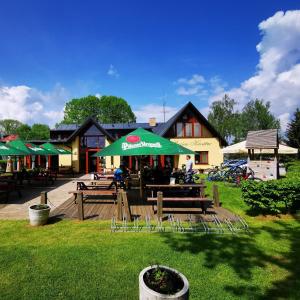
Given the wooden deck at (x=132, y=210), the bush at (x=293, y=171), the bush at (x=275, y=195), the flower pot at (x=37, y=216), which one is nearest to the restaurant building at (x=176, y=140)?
the bush at (x=293, y=171)

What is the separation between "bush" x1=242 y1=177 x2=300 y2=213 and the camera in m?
8.06

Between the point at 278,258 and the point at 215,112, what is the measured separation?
51117 mm

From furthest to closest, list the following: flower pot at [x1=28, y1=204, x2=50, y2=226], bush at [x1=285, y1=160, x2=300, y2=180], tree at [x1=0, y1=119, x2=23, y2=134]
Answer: tree at [x1=0, y1=119, x2=23, y2=134] → bush at [x1=285, y1=160, x2=300, y2=180] → flower pot at [x1=28, y1=204, x2=50, y2=226]

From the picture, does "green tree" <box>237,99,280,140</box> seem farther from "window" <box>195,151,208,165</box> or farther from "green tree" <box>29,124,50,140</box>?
"green tree" <box>29,124,50,140</box>

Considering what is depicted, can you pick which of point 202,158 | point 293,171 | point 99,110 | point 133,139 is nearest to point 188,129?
point 202,158

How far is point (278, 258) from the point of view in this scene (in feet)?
17.3

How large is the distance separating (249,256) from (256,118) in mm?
→ 52474

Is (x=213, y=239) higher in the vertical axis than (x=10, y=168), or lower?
lower

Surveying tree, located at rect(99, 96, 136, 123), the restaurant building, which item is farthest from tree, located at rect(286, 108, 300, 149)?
tree, located at rect(99, 96, 136, 123)

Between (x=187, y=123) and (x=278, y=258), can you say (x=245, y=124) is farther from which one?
(x=278, y=258)

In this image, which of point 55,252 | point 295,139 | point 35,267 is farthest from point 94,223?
point 295,139

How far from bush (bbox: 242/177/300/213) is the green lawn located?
95 centimetres

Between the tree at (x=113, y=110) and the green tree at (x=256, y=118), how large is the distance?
31.7m

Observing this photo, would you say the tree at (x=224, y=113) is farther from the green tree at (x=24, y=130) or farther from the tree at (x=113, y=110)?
the green tree at (x=24, y=130)
